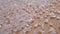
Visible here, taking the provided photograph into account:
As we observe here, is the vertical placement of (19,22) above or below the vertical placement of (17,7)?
below

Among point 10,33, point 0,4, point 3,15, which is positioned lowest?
point 10,33

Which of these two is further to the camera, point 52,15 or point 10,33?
point 52,15

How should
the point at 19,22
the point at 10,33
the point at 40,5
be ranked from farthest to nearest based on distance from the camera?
the point at 40,5, the point at 19,22, the point at 10,33

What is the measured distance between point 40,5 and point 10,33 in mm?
551

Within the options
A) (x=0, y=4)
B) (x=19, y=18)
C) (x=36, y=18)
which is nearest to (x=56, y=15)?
(x=36, y=18)

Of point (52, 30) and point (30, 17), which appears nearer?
point (52, 30)

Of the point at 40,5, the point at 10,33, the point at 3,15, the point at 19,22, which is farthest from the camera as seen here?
the point at 40,5

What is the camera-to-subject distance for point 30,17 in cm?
111

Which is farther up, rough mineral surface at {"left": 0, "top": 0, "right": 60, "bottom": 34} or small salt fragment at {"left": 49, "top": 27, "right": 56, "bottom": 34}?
rough mineral surface at {"left": 0, "top": 0, "right": 60, "bottom": 34}

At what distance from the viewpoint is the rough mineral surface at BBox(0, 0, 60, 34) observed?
97cm

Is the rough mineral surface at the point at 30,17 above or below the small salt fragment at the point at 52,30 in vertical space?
→ above

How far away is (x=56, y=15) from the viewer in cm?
109

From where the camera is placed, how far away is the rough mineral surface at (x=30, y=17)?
3.18 ft

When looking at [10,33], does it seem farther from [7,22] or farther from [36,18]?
[36,18]
